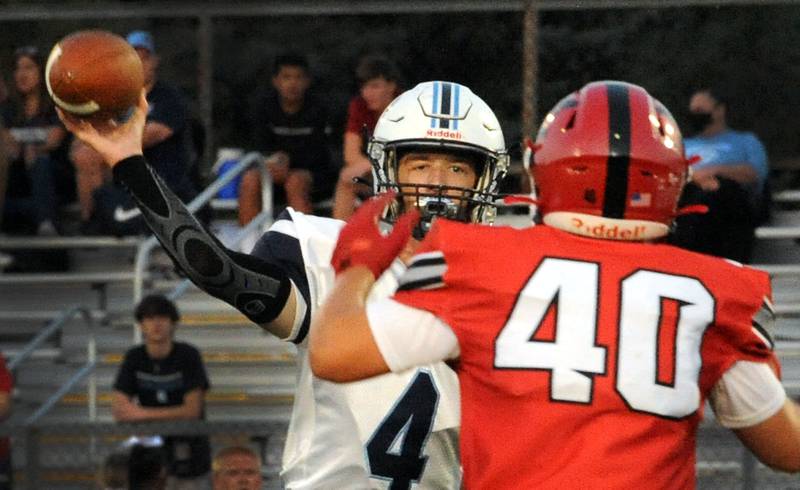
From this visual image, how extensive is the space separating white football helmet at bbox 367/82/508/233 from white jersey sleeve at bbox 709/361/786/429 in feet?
3.67

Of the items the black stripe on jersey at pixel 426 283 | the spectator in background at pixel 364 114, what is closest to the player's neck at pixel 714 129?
the spectator in background at pixel 364 114

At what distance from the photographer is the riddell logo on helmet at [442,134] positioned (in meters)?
3.96

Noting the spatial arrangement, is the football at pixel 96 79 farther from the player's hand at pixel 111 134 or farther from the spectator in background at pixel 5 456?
the spectator in background at pixel 5 456

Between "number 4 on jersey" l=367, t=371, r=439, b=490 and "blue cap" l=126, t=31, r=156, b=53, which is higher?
"blue cap" l=126, t=31, r=156, b=53

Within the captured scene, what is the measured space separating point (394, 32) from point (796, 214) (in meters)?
2.50

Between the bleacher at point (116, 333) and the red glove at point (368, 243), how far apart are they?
4620 millimetres

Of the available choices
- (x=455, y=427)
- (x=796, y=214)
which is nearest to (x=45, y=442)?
(x=455, y=427)

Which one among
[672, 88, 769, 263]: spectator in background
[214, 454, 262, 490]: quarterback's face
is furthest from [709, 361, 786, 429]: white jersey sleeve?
[672, 88, 769, 263]: spectator in background

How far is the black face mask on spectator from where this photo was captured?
805 centimetres

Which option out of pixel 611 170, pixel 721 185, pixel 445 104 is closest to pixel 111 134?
pixel 445 104

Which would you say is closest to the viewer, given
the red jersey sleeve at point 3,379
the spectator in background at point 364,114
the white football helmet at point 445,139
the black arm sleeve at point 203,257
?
the black arm sleeve at point 203,257

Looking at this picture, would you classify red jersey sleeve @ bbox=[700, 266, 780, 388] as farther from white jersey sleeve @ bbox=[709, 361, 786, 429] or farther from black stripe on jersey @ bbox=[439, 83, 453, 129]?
black stripe on jersey @ bbox=[439, 83, 453, 129]

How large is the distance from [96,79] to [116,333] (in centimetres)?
577

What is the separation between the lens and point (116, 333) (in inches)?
364
